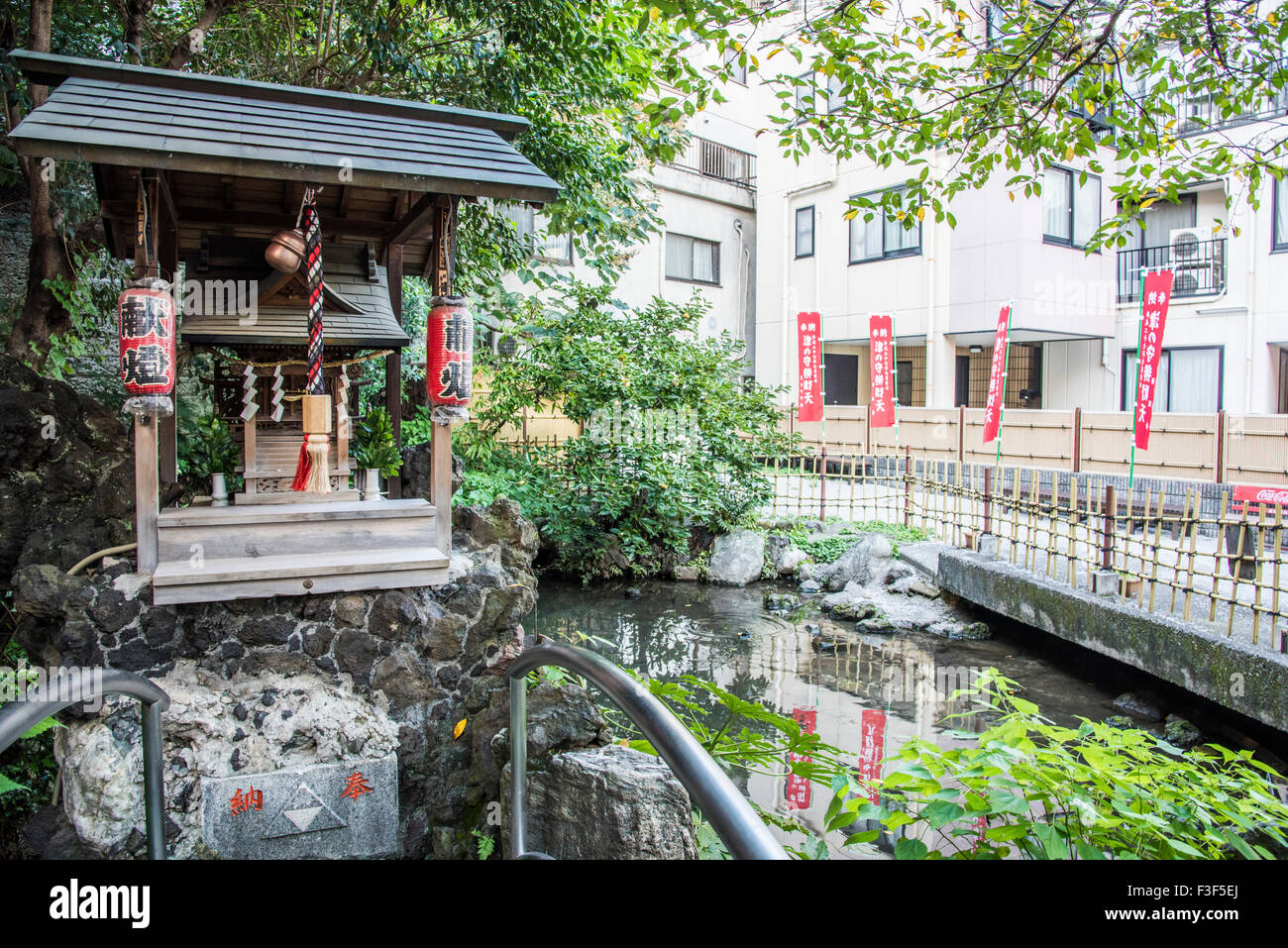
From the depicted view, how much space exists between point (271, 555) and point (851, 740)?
16.5ft

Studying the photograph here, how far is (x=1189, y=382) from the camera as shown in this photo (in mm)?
19094

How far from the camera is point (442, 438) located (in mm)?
5496

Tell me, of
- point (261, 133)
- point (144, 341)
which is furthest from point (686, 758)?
point (261, 133)

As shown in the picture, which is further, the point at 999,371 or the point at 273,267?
the point at 999,371

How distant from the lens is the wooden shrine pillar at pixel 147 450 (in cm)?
486

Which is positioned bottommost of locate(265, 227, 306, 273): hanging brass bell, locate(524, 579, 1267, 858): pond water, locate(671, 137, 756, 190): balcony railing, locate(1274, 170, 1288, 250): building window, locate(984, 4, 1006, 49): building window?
locate(524, 579, 1267, 858): pond water

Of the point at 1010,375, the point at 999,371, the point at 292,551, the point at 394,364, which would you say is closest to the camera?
the point at 292,551

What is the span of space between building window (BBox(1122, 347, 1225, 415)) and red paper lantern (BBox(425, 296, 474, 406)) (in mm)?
17774

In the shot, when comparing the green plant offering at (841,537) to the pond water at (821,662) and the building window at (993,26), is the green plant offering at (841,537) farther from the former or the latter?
the building window at (993,26)

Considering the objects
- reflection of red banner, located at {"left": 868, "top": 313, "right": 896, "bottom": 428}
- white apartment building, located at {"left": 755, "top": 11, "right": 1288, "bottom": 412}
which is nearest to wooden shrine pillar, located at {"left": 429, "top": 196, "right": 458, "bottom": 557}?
reflection of red banner, located at {"left": 868, "top": 313, "right": 896, "bottom": 428}

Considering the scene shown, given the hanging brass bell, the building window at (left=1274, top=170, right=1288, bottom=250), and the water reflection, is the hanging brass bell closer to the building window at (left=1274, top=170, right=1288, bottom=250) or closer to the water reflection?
the water reflection

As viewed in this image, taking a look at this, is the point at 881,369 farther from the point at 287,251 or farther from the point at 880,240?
the point at 287,251

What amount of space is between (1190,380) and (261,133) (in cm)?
2041

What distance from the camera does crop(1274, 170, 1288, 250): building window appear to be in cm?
1727
